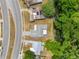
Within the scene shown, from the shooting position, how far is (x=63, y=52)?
104 ft

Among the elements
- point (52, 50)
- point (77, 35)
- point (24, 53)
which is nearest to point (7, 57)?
point (24, 53)

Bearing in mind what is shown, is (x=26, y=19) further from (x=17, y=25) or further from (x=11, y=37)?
(x=11, y=37)

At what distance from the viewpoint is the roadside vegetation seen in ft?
102

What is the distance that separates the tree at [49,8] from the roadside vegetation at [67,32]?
3.08ft

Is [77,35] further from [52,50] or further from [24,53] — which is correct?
[24,53]

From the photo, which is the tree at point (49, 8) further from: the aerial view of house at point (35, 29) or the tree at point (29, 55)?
the tree at point (29, 55)

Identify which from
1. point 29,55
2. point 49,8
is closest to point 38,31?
point 29,55

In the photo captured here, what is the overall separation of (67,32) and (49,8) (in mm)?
3712

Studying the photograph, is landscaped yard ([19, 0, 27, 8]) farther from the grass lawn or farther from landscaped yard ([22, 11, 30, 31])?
the grass lawn

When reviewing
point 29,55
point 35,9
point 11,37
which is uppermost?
point 35,9

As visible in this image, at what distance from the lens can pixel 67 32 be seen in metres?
31.3

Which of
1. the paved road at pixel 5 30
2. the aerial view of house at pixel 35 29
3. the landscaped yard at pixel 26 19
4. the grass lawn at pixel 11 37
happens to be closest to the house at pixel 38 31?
the aerial view of house at pixel 35 29

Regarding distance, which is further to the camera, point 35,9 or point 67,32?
point 35,9

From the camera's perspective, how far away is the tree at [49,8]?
1262 inches
